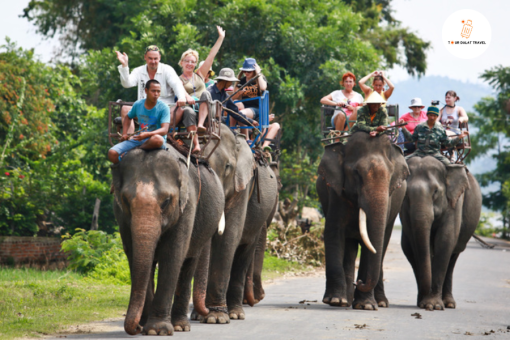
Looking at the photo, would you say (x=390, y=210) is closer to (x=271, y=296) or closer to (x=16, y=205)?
(x=271, y=296)

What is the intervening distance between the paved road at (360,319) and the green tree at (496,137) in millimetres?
13343

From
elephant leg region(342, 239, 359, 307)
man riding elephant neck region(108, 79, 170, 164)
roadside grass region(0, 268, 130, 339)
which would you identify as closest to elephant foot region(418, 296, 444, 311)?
elephant leg region(342, 239, 359, 307)

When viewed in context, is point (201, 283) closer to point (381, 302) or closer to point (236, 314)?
point (236, 314)

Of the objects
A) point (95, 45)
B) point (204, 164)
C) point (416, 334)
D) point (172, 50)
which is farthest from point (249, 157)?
point (95, 45)

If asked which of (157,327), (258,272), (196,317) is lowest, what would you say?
(196,317)

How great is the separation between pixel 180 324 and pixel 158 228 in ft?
4.83

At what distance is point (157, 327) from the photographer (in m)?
7.63

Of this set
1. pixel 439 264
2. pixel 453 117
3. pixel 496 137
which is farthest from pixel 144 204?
pixel 496 137

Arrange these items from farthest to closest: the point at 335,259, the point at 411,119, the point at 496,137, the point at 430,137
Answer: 1. the point at 496,137
2. the point at 411,119
3. the point at 430,137
4. the point at 335,259

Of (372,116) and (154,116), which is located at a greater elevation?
(372,116)

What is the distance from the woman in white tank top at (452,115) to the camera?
1440cm

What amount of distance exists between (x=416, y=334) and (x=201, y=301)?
2424mm

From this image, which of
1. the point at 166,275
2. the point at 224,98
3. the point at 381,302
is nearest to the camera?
the point at 166,275

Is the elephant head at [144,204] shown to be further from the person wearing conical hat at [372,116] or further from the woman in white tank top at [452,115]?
the woman in white tank top at [452,115]
